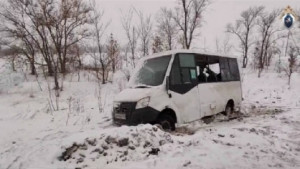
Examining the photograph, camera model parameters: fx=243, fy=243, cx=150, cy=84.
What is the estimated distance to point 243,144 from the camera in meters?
5.27

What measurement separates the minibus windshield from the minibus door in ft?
0.95

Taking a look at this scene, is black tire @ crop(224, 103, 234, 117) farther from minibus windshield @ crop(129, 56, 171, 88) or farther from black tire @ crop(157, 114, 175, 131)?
minibus windshield @ crop(129, 56, 171, 88)

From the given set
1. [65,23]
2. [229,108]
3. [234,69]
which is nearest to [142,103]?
[229,108]

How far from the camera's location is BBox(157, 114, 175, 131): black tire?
666 centimetres

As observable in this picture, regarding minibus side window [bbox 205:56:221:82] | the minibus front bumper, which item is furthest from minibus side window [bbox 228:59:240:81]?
the minibus front bumper

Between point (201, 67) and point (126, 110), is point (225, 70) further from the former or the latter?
point (126, 110)

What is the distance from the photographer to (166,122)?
6781 mm

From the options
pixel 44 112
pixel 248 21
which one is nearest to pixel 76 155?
pixel 44 112

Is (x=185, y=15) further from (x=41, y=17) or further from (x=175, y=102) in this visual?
(x=175, y=102)

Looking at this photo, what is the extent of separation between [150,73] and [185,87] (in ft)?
3.79

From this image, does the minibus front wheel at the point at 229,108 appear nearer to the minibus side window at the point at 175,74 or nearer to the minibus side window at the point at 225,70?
the minibus side window at the point at 225,70

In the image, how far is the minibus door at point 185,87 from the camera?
281 inches

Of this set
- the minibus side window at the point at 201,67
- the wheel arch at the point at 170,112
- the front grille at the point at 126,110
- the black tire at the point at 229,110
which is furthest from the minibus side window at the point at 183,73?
the black tire at the point at 229,110

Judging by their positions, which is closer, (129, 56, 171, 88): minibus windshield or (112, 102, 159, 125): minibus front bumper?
(112, 102, 159, 125): minibus front bumper
